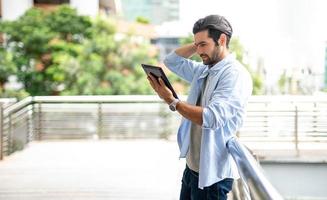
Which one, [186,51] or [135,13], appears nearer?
[186,51]

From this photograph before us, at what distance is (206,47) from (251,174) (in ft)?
1.44

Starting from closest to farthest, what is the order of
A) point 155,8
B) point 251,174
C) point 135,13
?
1. point 251,174
2. point 135,13
3. point 155,8

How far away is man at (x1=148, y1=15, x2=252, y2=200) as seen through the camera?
1.19 m

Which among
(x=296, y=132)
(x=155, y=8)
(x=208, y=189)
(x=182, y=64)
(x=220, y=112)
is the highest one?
(x=155, y=8)

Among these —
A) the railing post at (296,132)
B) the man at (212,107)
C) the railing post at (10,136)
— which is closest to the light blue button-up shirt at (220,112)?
the man at (212,107)

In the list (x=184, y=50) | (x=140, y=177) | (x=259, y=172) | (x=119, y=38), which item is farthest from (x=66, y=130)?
(x=259, y=172)

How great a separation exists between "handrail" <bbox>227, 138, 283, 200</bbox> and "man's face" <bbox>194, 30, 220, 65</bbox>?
235mm

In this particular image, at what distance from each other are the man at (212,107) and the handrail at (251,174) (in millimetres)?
63

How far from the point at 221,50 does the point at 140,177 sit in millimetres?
2659

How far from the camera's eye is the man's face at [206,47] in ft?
Result: 4.09

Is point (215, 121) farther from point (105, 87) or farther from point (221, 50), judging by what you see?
point (105, 87)

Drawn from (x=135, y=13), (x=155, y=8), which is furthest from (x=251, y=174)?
(x=155, y=8)

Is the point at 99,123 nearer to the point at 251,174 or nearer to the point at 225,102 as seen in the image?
the point at 225,102

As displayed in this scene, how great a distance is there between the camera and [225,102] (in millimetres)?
1180
